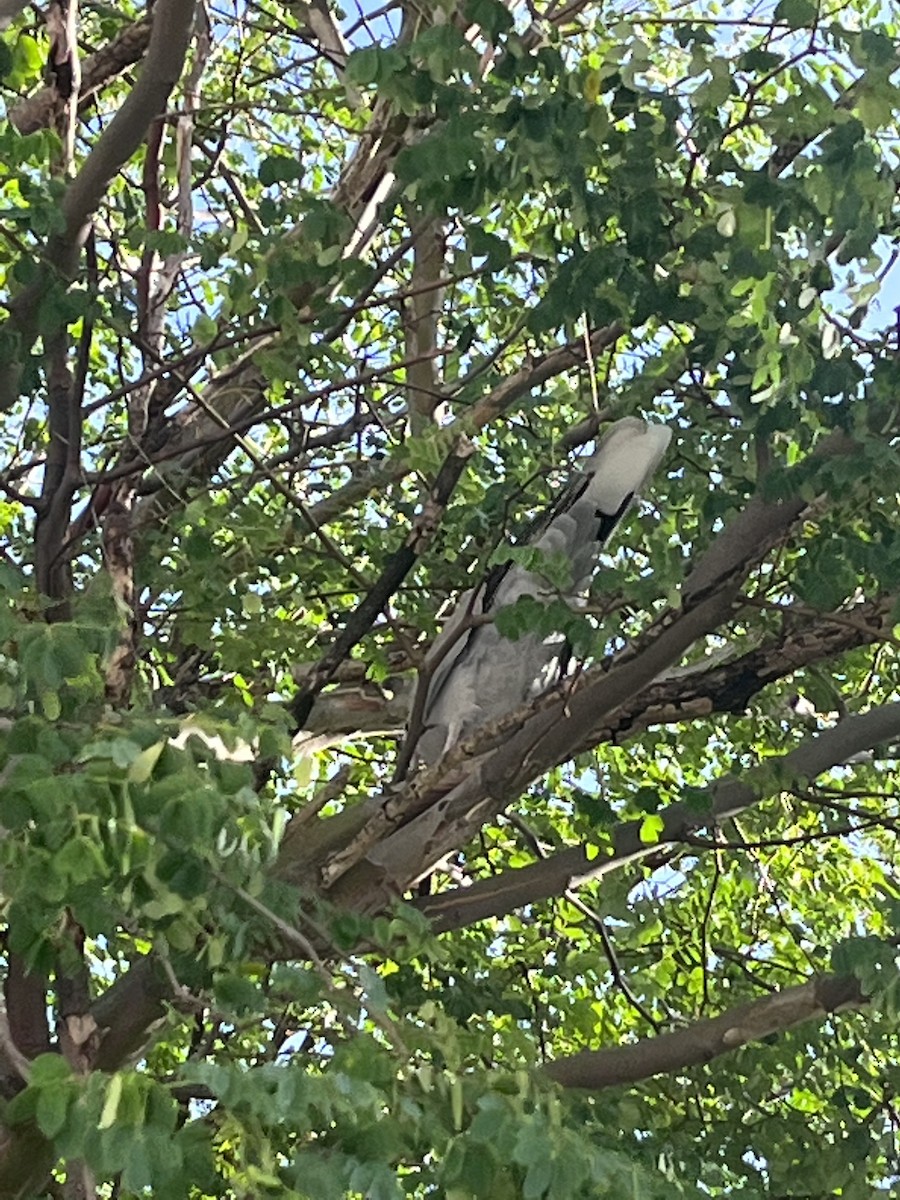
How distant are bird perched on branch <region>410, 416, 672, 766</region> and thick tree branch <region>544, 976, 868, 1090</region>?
79 centimetres

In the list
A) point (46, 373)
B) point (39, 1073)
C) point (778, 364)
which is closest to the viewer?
point (39, 1073)

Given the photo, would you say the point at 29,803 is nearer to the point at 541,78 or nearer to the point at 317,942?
the point at 317,942

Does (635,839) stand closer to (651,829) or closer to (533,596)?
(651,829)

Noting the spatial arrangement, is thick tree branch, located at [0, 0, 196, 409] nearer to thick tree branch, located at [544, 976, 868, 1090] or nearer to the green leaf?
the green leaf

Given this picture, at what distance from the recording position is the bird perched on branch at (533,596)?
119 inches

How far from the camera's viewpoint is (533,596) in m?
2.96

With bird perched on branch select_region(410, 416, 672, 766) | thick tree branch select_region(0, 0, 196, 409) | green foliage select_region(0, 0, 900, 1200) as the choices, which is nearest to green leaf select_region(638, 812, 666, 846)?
green foliage select_region(0, 0, 900, 1200)

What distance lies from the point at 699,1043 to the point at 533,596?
3.44 feet

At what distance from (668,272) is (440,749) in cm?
140

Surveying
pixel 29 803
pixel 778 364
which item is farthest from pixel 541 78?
pixel 29 803

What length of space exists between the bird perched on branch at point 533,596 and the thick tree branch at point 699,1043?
0.79 metres

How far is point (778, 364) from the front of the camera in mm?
2160

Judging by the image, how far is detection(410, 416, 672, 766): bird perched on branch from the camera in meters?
3.01

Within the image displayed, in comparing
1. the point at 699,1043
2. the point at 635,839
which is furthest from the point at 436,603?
the point at 699,1043
